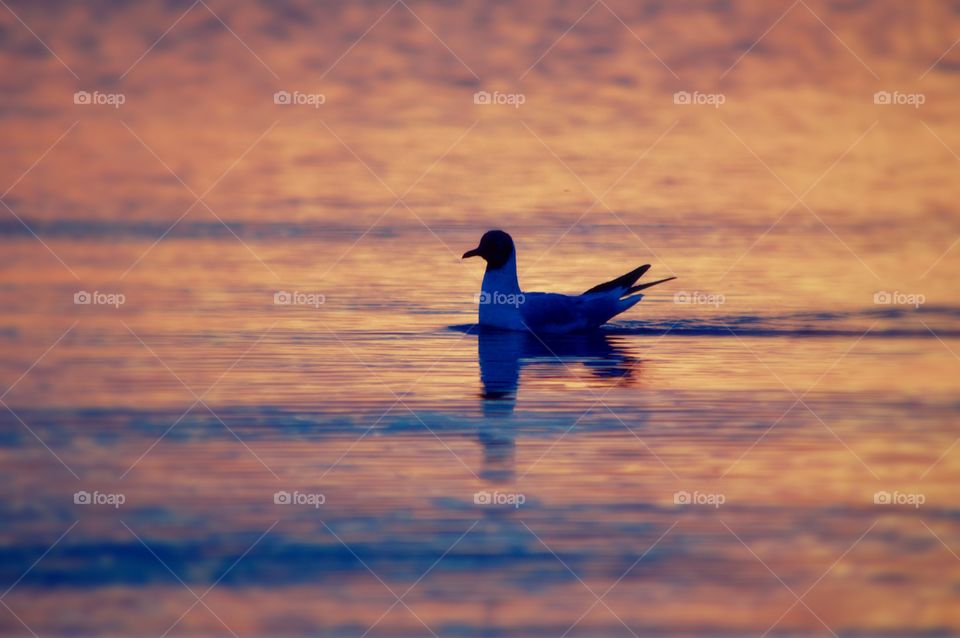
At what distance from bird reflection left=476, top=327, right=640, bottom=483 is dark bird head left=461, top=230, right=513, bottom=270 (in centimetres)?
82

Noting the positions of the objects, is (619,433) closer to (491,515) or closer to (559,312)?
(491,515)

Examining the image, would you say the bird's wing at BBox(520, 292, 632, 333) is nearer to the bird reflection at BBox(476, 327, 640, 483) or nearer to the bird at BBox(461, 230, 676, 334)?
the bird at BBox(461, 230, 676, 334)

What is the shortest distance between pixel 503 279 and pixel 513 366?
2.22 metres

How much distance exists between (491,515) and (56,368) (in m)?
4.63

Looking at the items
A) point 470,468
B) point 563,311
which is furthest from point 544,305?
point 470,468

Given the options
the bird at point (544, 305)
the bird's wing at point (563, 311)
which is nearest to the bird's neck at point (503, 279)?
the bird at point (544, 305)

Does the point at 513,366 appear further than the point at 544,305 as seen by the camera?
No

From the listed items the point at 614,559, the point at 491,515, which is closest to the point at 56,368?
the point at 491,515

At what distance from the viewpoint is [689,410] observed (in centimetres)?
1042

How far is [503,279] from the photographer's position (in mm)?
14250

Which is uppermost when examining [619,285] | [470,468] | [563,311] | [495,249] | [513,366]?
[495,249]

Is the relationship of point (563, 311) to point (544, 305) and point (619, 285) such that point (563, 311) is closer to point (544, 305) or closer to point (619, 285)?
point (544, 305)

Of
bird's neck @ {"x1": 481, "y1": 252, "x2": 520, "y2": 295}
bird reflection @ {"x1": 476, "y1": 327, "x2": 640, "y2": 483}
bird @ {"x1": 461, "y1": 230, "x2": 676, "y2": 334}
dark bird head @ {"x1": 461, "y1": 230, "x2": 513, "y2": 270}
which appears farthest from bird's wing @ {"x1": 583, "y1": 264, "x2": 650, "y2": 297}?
dark bird head @ {"x1": 461, "y1": 230, "x2": 513, "y2": 270}

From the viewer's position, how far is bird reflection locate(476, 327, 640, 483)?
9.28 m
